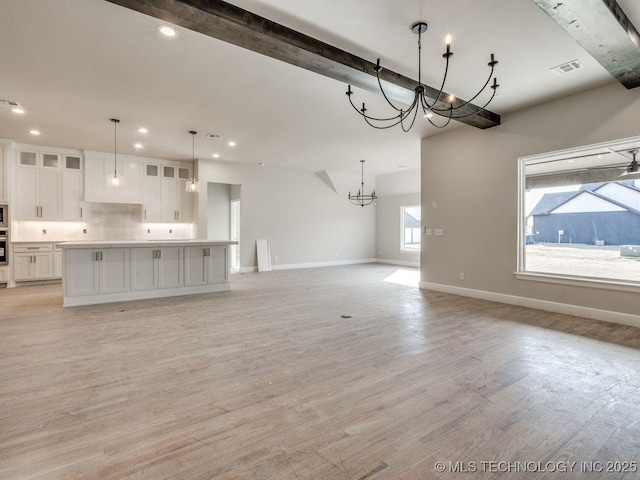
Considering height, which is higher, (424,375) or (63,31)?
(63,31)

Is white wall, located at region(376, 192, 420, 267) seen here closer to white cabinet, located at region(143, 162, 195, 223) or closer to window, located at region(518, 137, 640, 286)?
window, located at region(518, 137, 640, 286)

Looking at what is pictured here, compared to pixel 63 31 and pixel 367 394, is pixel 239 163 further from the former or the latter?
pixel 367 394

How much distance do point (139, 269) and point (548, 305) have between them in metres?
6.55

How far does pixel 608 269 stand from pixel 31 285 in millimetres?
10457

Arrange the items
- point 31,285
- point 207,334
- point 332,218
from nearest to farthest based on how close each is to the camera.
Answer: point 207,334
point 31,285
point 332,218

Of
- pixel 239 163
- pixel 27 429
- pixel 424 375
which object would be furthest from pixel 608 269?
pixel 239 163

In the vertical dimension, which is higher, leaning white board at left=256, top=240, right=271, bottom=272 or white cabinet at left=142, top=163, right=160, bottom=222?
white cabinet at left=142, top=163, right=160, bottom=222

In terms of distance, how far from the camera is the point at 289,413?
2006 millimetres

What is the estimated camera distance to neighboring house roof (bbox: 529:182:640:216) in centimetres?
435

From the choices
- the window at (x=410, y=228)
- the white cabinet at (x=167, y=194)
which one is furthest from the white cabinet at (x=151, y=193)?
the window at (x=410, y=228)

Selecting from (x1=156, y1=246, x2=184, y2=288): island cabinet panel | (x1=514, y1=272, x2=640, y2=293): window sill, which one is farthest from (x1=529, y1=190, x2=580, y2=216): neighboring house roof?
(x1=156, y1=246, x2=184, y2=288): island cabinet panel

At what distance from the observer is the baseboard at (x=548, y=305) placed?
12.9 ft

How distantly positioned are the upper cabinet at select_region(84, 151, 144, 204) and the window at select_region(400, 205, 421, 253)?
7.79 meters

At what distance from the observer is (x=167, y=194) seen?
8148 mm
